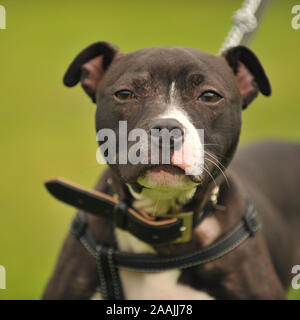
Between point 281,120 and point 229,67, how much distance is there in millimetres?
7663

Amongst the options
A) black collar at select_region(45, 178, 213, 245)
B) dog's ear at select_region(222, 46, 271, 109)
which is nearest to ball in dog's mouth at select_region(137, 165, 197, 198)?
black collar at select_region(45, 178, 213, 245)

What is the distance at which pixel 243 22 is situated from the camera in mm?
3715

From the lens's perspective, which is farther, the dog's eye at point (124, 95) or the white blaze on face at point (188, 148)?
the dog's eye at point (124, 95)

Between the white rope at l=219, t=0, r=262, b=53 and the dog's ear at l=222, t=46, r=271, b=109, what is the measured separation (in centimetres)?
14

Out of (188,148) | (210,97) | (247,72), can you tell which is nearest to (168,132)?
(188,148)

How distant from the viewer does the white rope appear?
12.1 feet

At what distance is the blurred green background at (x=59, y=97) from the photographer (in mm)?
6414

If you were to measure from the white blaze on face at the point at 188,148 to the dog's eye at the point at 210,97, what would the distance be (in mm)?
225

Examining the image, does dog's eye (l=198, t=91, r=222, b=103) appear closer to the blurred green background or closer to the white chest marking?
the white chest marking

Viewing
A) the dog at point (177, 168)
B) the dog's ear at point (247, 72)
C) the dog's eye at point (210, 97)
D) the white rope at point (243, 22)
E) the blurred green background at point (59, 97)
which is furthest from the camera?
the blurred green background at point (59, 97)

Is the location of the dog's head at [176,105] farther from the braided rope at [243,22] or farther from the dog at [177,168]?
the braided rope at [243,22]

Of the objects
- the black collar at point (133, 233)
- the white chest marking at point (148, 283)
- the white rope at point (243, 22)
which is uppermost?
the white rope at point (243, 22)

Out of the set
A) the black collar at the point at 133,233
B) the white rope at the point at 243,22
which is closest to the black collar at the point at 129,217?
the black collar at the point at 133,233

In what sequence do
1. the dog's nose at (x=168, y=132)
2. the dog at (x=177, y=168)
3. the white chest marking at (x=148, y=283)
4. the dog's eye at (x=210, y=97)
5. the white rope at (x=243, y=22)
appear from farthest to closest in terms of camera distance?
the white rope at (x=243, y=22)
the white chest marking at (x=148, y=283)
the dog's eye at (x=210, y=97)
the dog at (x=177, y=168)
the dog's nose at (x=168, y=132)
